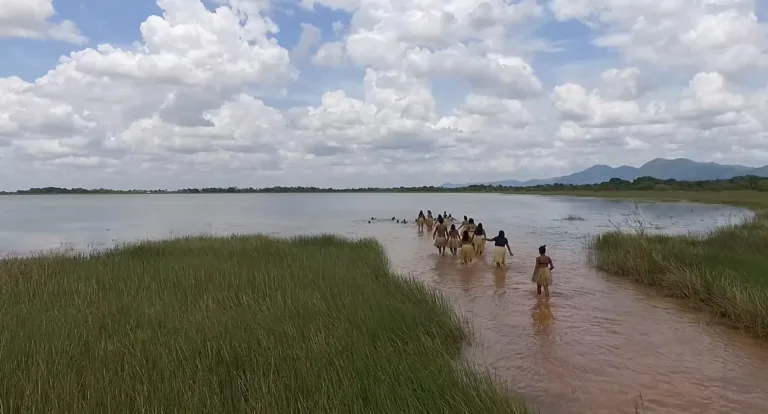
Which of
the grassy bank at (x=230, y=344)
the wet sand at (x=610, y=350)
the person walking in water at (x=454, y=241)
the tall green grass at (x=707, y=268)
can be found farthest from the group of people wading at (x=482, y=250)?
the grassy bank at (x=230, y=344)

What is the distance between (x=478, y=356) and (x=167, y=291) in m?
6.70

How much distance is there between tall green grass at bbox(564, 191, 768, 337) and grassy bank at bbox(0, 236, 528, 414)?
6160 mm

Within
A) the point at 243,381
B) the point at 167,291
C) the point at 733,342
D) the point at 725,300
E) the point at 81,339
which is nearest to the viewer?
the point at 243,381

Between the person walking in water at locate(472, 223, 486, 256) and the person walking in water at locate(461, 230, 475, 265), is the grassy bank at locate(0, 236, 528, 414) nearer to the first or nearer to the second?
the person walking in water at locate(461, 230, 475, 265)

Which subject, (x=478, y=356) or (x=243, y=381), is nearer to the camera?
(x=243, y=381)

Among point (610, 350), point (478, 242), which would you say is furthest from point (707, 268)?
point (478, 242)

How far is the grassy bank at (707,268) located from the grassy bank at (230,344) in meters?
6.14

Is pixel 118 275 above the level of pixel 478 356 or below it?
above

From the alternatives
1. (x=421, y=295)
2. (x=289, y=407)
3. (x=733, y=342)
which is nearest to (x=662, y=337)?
(x=733, y=342)

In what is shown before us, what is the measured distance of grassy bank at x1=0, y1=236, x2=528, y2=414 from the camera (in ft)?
19.3

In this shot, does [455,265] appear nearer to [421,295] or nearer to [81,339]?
[421,295]

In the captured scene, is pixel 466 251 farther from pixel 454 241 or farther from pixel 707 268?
pixel 707 268

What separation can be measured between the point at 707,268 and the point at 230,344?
41.8ft

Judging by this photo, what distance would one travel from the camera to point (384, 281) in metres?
13.1
